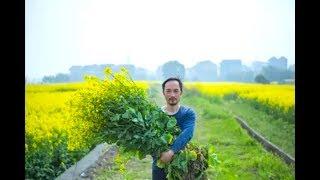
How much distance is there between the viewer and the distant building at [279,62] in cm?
390

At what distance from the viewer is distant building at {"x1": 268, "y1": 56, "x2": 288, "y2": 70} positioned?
12.8ft

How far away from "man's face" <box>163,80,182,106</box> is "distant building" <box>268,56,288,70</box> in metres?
1.20

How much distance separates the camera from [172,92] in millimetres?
3117

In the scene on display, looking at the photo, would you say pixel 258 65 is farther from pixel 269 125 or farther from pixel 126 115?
pixel 126 115

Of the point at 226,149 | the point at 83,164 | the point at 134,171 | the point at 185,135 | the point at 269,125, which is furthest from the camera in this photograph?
the point at 269,125

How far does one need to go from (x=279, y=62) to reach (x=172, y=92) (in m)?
1.26

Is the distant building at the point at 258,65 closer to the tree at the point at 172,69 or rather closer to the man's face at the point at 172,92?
the tree at the point at 172,69

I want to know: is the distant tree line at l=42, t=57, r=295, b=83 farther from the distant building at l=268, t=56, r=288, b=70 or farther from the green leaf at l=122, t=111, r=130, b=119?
the green leaf at l=122, t=111, r=130, b=119

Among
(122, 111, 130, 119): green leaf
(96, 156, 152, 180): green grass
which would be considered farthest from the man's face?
(96, 156, 152, 180): green grass

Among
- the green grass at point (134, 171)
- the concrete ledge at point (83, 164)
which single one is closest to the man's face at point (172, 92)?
the green grass at point (134, 171)

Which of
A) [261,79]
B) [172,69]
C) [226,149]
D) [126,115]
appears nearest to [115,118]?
[126,115]

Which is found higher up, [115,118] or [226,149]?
[115,118]
